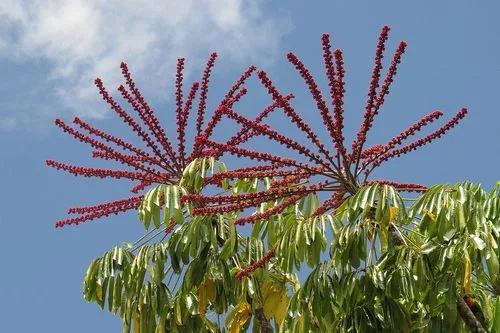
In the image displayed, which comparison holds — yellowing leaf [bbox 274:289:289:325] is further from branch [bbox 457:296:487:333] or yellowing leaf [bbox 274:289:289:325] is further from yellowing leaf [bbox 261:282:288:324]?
branch [bbox 457:296:487:333]

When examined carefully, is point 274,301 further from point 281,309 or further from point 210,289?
point 210,289

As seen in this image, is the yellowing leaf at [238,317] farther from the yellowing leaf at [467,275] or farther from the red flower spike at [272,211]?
the yellowing leaf at [467,275]

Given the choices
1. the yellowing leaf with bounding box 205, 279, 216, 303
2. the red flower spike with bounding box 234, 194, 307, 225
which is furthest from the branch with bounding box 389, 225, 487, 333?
the yellowing leaf with bounding box 205, 279, 216, 303

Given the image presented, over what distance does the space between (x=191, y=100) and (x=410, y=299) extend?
230cm

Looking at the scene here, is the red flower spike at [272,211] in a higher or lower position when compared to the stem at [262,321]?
higher

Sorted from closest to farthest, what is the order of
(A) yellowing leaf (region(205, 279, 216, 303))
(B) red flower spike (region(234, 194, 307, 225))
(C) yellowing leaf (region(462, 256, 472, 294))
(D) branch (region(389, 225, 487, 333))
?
1. (C) yellowing leaf (region(462, 256, 472, 294))
2. (D) branch (region(389, 225, 487, 333))
3. (B) red flower spike (region(234, 194, 307, 225))
4. (A) yellowing leaf (region(205, 279, 216, 303))

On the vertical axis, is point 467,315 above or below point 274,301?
below

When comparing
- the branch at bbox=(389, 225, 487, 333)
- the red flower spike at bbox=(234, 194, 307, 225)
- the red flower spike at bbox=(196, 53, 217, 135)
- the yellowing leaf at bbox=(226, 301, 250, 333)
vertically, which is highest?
the red flower spike at bbox=(196, 53, 217, 135)

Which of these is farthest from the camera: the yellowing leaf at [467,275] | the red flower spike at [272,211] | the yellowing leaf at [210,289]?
the yellowing leaf at [210,289]

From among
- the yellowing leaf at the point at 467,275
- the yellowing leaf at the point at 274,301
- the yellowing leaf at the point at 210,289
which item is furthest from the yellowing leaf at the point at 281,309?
the yellowing leaf at the point at 467,275

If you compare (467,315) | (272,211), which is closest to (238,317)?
(272,211)

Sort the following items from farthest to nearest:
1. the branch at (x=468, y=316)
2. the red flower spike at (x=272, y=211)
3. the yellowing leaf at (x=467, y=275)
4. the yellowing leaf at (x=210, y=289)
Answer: the yellowing leaf at (x=210, y=289), the red flower spike at (x=272, y=211), the branch at (x=468, y=316), the yellowing leaf at (x=467, y=275)

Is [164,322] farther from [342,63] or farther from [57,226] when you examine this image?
[342,63]

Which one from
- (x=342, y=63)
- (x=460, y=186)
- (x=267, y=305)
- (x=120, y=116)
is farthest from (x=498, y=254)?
(x=120, y=116)
